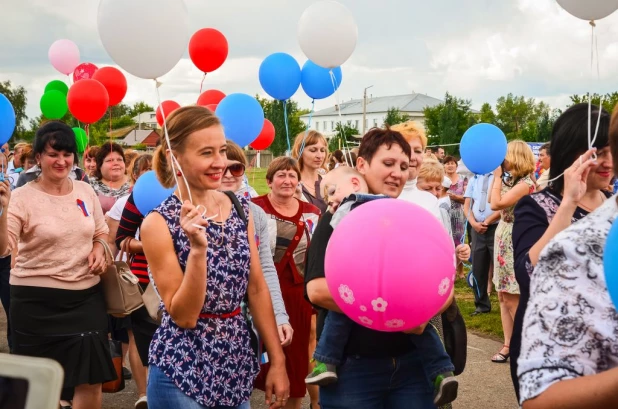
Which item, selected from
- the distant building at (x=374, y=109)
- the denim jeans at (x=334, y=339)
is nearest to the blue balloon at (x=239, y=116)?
the denim jeans at (x=334, y=339)

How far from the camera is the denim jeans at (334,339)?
2625 millimetres

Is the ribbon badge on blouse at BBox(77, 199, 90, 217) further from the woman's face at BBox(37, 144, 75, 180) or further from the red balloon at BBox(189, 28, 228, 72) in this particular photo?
the red balloon at BBox(189, 28, 228, 72)

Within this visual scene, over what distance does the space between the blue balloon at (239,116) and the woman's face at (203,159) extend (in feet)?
10.4

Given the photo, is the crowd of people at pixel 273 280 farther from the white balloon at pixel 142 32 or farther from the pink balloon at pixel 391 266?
the white balloon at pixel 142 32

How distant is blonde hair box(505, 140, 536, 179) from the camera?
6195 mm

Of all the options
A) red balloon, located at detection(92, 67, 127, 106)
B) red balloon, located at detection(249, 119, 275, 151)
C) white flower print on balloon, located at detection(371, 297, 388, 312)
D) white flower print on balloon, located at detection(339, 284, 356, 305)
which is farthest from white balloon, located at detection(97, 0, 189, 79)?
red balloon, located at detection(92, 67, 127, 106)

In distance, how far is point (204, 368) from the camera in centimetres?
247

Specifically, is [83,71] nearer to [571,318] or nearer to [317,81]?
[317,81]

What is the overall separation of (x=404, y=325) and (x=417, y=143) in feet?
7.14

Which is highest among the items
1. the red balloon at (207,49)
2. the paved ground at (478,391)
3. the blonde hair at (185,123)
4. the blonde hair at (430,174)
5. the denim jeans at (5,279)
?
the red balloon at (207,49)

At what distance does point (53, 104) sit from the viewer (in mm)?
9367

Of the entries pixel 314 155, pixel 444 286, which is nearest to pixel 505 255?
pixel 314 155

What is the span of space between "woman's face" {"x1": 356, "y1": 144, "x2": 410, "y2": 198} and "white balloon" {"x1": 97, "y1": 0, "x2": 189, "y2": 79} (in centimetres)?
134

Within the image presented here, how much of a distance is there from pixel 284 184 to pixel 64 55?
715cm
